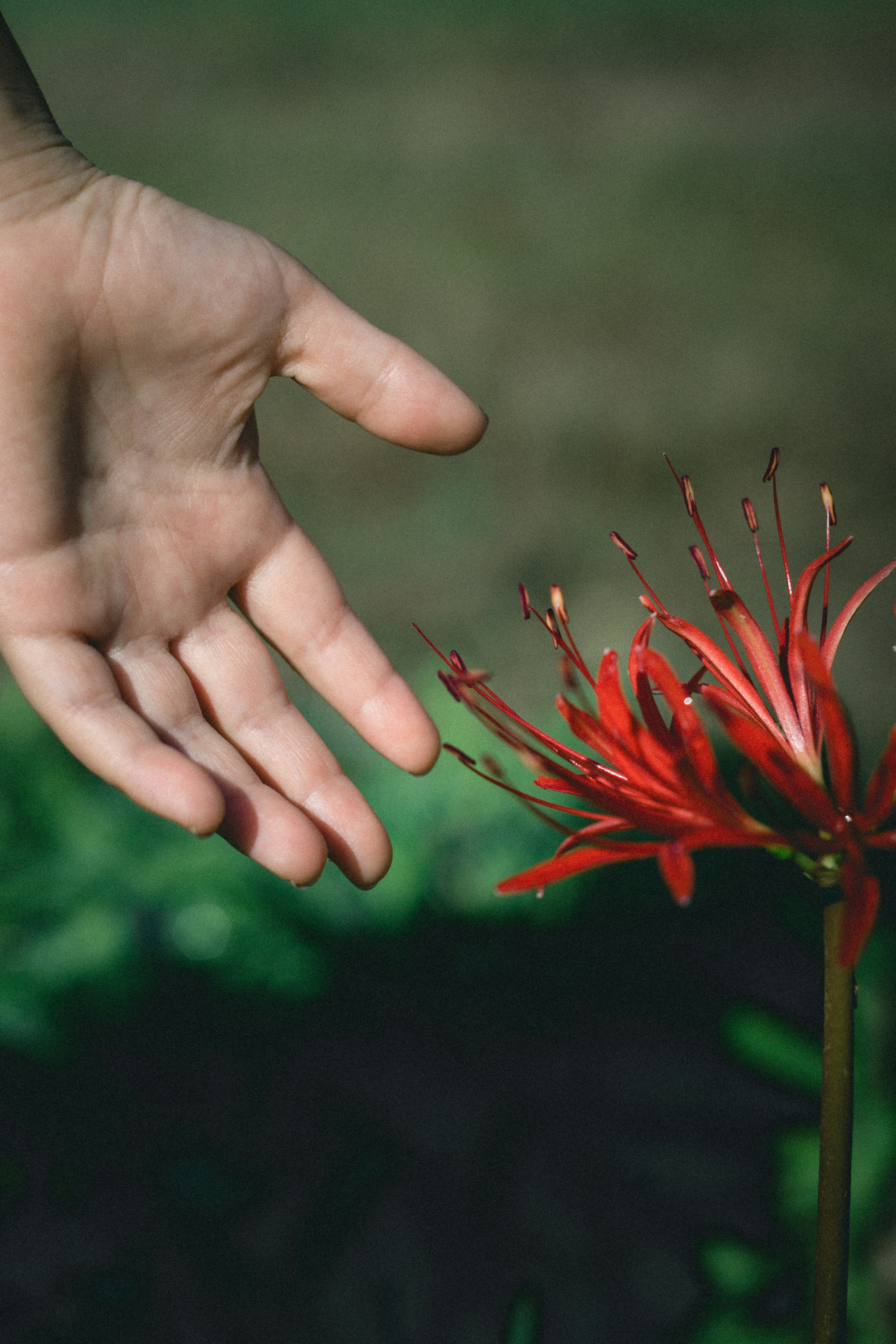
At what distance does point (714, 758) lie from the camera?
1.16 metres

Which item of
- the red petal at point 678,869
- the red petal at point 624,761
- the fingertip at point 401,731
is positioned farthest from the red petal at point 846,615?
the fingertip at point 401,731

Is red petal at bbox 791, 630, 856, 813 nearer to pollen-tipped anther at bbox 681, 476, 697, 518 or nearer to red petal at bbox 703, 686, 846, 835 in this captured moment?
red petal at bbox 703, 686, 846, 835

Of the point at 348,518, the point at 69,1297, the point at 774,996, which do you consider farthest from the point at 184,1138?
the point at 348,518

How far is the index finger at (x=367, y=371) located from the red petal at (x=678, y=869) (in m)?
1.02

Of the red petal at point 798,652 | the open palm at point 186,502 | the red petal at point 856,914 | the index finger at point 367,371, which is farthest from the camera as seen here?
the index finger at point 367,371

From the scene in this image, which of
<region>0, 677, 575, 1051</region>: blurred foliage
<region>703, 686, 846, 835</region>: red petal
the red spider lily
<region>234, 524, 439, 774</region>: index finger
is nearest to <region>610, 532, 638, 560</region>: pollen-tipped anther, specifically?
the red spider lily

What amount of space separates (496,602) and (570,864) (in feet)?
8.83

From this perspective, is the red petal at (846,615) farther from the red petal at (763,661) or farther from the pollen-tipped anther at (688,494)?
the pollen-tipped anther at (688,494)

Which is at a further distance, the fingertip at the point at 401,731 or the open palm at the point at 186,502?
the fingertip at the point at 401,731

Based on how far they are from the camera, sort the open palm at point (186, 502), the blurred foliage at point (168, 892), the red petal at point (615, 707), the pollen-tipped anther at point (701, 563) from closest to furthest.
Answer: the red petal at point (615, 707), the pollen-tipped anther at point (701, 563), the open palm at point (186, 502), the blurred foliage at point (168, 892)

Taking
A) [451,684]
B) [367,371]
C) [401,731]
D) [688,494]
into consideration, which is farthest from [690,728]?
[367,371]

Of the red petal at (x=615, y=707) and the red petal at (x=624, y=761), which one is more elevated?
the red petal at (x=615, y=707)

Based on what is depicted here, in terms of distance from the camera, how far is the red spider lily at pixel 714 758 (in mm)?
997

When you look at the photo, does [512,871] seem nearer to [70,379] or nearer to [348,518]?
[70,379]
